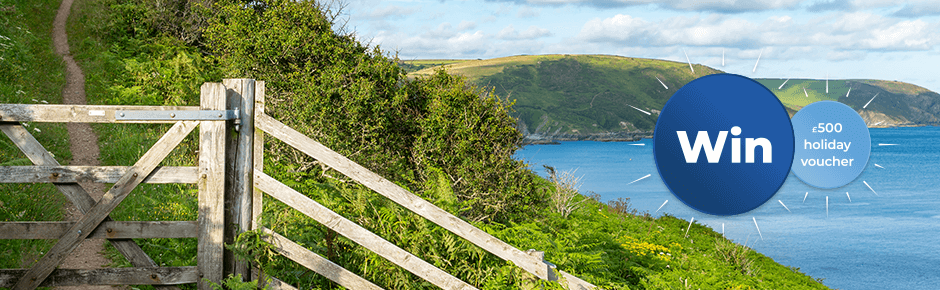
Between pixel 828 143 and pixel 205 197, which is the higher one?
pixel 828 143

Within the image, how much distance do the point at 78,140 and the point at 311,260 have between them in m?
9.25

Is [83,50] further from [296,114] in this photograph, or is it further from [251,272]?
[251,272]

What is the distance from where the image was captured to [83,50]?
56.9 feet

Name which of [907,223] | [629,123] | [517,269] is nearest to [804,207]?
[907,223]

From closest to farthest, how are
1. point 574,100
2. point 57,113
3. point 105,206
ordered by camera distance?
point 57,113 < point 105,206 < point 574,100

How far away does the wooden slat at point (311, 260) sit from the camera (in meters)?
4.77

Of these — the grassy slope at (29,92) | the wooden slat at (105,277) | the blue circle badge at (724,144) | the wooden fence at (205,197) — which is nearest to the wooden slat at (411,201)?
the wooden fence at (205,197)

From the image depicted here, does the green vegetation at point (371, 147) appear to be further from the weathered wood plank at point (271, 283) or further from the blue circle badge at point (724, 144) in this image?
the blue circle badge at point (724, 144)

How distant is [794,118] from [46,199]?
9.77 metres

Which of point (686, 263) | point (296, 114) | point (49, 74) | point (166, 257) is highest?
point (49, 74)

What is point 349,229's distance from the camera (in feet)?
15.5

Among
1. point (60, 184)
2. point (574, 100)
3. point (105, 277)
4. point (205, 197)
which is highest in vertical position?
point (574, 100)

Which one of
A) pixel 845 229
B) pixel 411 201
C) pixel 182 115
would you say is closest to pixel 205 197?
pixel 182 115

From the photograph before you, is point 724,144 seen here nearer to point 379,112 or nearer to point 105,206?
point 105,206
